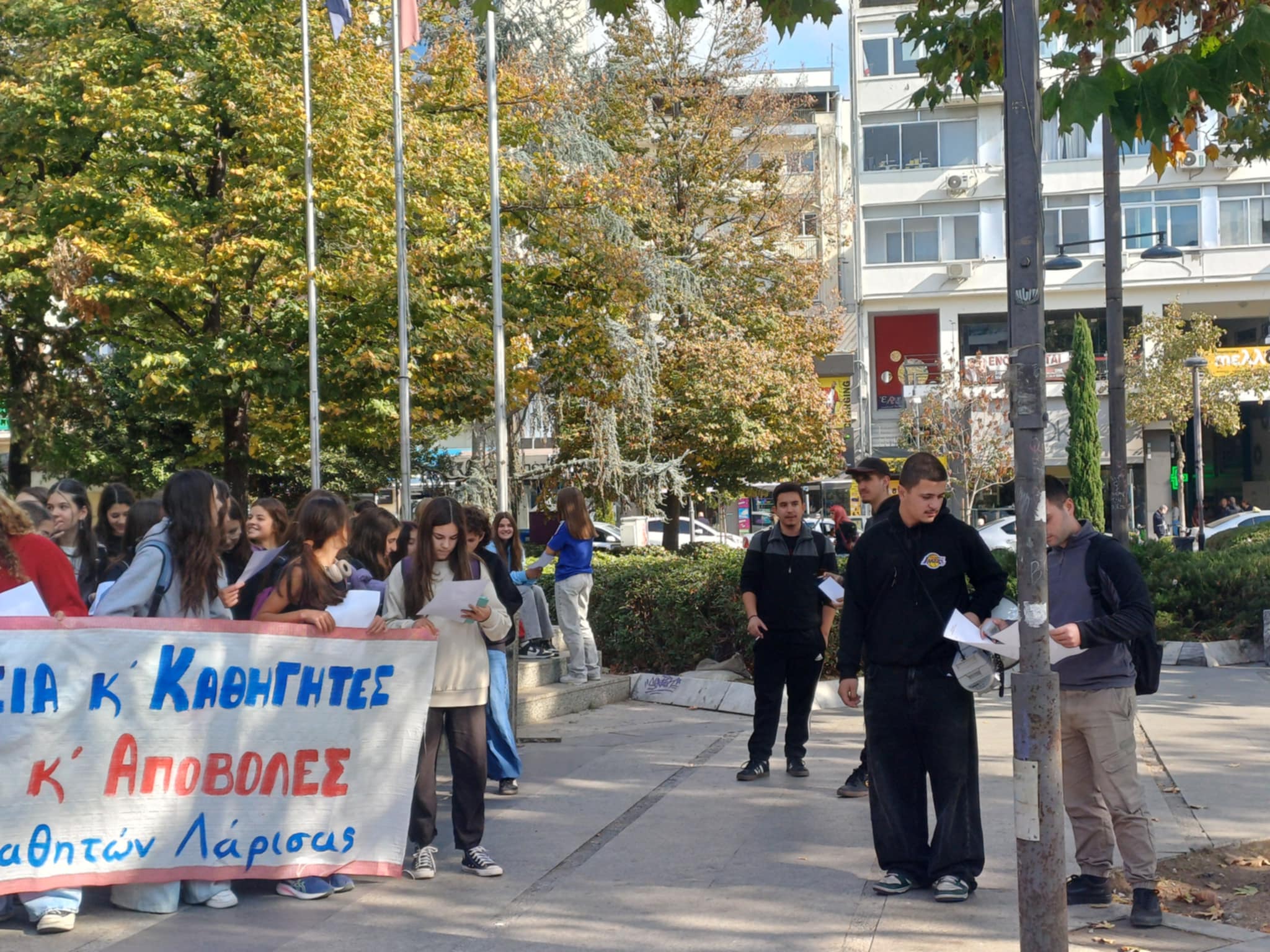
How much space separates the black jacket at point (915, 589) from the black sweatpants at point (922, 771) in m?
0.11

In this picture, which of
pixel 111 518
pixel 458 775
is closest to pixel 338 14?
pixel 111 518

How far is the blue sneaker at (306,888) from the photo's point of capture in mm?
6230

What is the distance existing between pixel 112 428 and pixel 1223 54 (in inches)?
1291

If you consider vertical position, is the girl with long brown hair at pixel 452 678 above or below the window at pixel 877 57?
below

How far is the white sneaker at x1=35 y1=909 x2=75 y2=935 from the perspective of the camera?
5.59 metres

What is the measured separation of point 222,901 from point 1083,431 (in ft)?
74.4

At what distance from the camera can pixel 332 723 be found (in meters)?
6.40

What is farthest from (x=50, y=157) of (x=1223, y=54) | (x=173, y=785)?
(x=1223, y=54)

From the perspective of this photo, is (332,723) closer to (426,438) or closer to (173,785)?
(173,785)

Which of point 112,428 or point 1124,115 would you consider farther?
point 112,428

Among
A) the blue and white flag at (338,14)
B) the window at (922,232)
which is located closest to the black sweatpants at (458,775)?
the blue and white flag at (338,14)

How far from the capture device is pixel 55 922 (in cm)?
560

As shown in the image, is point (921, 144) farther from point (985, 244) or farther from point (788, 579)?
point (788, 579)

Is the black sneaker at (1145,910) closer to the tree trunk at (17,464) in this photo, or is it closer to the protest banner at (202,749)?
the protest banner at (202,749)
